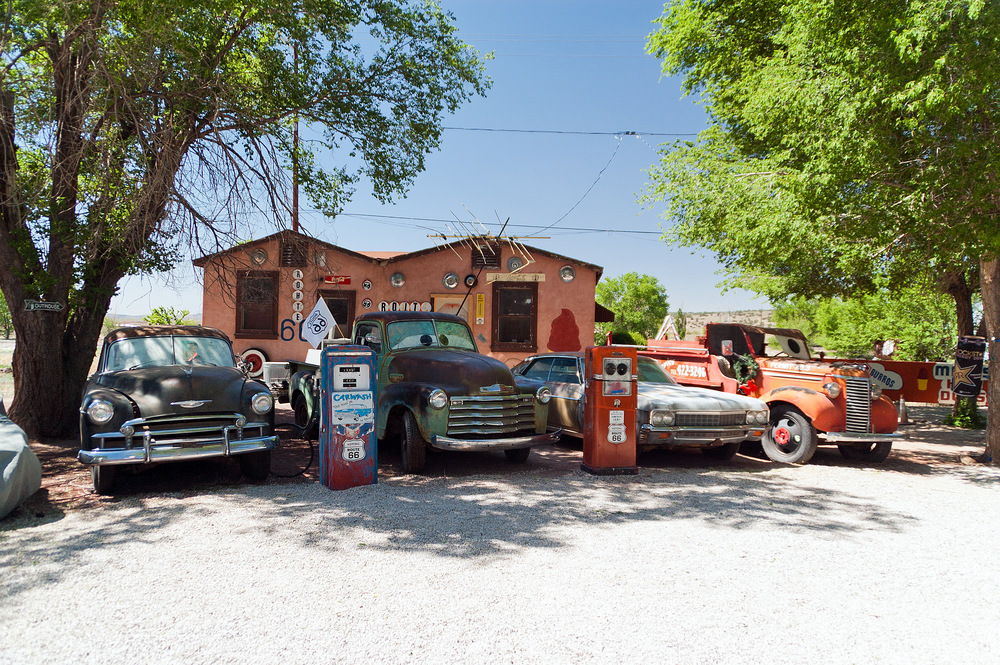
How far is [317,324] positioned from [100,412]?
4.54m

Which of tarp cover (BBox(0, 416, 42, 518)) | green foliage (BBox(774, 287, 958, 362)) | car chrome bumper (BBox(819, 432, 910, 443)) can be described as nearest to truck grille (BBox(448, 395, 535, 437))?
tarp cover (BBox(0, 416, 42, 518))

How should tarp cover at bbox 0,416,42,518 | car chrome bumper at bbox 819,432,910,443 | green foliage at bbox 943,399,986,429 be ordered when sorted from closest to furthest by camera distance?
tarp cover at bbox 0,416,42,518 → car chrome bumper at bbox 819,432,910,443 → green foliage at bbox 943,399,986,429

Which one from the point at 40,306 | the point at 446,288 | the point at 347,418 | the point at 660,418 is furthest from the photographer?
the point at 446,288

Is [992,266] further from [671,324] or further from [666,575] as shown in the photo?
[666,575]

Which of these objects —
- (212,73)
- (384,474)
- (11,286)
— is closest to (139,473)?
(384,474)

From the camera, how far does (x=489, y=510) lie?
19.4ft

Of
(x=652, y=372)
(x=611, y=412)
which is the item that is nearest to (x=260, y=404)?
(x=611, y=412)

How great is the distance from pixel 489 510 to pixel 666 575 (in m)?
1.98

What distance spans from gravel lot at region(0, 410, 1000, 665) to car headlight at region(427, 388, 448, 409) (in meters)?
0.85

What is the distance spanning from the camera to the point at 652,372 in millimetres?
9633

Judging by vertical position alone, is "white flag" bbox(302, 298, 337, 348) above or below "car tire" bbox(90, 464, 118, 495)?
above

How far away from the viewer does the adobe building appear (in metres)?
16.3

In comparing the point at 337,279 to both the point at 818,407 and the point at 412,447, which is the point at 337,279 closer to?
the point at 412,447

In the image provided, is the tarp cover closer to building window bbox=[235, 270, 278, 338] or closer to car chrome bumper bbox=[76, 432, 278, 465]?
car chrome bumper bbox=[76, 432, 278, 465]
